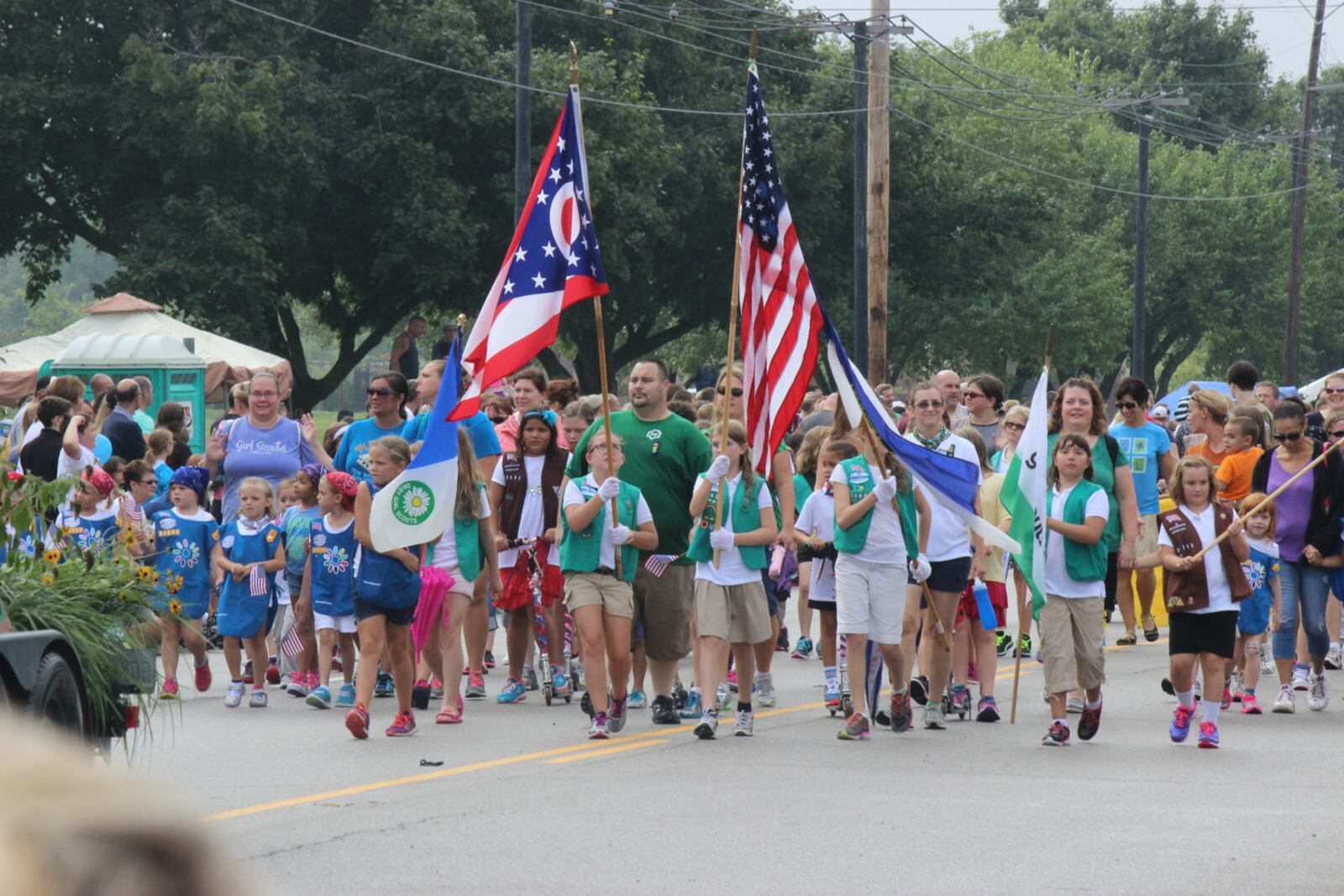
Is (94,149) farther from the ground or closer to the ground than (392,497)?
farther from the ground

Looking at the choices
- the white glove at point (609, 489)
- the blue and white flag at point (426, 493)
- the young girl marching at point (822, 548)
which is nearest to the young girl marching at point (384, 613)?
the blue and white flag at point (426, 493)

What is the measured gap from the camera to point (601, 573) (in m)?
10.1

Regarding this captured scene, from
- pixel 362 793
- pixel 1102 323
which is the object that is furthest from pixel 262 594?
pixel 1102 323

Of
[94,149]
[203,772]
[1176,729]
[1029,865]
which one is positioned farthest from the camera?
[94,149]

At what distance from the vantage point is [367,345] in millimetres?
38969

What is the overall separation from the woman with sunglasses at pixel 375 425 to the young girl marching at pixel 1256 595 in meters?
4.99

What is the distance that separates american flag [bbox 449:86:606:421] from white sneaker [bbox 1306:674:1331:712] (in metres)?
4.93

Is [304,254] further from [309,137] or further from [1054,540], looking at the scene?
[1054,540]

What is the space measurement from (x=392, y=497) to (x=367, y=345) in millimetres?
29455

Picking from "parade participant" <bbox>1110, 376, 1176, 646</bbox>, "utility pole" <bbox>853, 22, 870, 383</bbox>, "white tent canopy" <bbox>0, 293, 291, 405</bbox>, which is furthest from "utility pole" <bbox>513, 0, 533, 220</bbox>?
"parade participant" <bbox>1110, 376, 1176, 646</bbox>

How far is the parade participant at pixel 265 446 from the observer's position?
1221 cm

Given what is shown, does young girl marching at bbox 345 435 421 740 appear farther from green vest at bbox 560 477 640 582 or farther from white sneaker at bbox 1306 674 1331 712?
white sneaker at bbox 1306 674 1331 712

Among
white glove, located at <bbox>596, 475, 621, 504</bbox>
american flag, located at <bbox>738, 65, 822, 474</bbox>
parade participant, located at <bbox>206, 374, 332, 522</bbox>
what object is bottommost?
white glove, located at <bbox>596, 475, 621, 504</bbox>

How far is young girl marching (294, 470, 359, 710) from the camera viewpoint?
11023 millimetres
